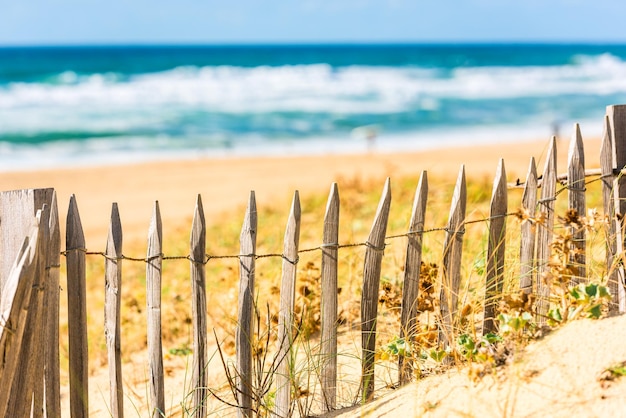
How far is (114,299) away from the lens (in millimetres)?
2820

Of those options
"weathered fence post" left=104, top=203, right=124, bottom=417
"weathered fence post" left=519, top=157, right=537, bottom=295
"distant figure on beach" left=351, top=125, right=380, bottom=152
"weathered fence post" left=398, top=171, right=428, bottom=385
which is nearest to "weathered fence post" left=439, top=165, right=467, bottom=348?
"weathered fence post" left=398, top=171, right=428, bottom=385

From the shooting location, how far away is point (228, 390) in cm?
358

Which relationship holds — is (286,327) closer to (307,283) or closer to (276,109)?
(307,283)

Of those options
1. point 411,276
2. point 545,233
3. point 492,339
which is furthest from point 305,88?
point 492,339

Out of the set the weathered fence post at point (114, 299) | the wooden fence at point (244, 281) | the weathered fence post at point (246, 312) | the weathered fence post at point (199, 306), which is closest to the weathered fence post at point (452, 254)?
the wooden fence at point (244, 281)

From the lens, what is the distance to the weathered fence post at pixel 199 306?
2.80 m

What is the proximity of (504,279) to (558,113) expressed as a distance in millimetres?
24356

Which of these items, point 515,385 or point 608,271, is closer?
point 515,385

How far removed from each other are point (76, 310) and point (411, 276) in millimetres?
1371

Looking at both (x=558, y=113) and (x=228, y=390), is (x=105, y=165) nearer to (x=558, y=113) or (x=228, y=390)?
(x=228, y=390)

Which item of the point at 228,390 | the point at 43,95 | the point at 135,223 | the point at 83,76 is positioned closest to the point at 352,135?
the point at 135,223

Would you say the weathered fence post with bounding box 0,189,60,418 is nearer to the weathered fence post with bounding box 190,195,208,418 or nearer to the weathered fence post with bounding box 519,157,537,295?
the weathered fence post with bounding box 190,195,208,418

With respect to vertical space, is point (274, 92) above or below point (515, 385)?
above

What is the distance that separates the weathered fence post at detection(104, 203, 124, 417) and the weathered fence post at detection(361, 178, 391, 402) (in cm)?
99
